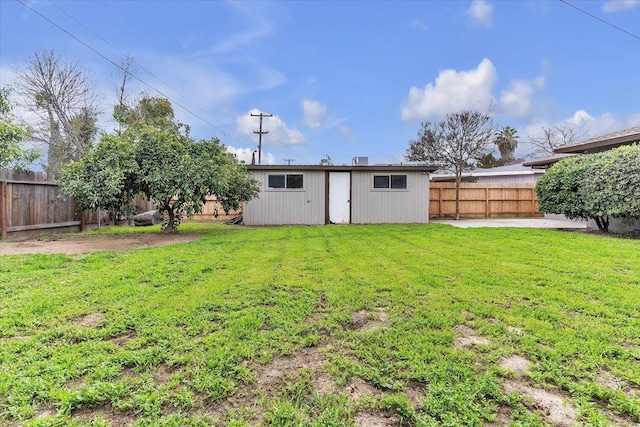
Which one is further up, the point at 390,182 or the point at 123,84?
the point at 123,84

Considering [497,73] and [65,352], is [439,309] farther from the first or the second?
[497,73]

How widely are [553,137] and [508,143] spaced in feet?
14.1

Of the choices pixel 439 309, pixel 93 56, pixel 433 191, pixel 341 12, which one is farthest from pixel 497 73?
pixel 93 56

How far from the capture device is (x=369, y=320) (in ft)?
10.6

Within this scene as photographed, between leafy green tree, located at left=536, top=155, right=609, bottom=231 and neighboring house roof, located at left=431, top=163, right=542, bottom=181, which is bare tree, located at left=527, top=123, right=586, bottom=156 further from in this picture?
leafy green tree, located at left=536, top=155, right=609, bottom=231

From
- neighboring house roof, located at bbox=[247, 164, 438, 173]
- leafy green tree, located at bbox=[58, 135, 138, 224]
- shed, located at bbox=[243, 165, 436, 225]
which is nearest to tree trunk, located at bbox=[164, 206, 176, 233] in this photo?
leafy green tree, located at bbox=[58, 135, 138, 224]

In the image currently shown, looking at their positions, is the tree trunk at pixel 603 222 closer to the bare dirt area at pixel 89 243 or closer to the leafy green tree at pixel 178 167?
the leafy green tree at pixel 178 167

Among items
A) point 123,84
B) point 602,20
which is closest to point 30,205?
point 123,84

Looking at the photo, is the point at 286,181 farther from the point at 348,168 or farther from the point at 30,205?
the point at 30,205

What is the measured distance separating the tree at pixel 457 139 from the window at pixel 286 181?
26.4 feet

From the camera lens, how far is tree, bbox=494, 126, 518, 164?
3341 centimetres

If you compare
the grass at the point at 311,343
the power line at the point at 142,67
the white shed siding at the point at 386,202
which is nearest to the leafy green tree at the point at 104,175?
the grass at the point at 311,343

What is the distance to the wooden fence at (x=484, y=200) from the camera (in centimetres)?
1736

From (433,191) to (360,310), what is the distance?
1501 centimetres
